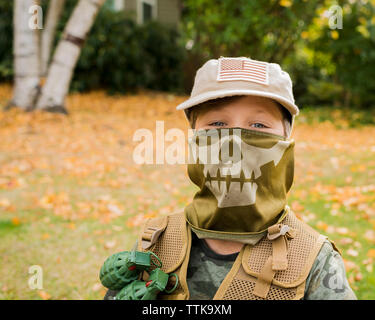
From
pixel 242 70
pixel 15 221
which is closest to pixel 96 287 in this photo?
pixel 15 221

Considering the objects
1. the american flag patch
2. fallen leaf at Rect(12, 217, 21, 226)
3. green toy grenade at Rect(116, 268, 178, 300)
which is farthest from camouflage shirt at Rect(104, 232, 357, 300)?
fallen leaf at Rect(12, 217, 21, 226)

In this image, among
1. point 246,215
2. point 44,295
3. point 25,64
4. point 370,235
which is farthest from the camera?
point 25,64

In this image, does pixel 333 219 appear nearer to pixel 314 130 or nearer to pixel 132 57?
pixel 314 130

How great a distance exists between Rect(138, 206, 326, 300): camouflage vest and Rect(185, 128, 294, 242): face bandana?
75 mm

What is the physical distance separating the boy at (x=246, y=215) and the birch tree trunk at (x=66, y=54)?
28.1ft

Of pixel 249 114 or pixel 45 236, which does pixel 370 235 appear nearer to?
pixel 249 114

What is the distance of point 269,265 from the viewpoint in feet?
5.32

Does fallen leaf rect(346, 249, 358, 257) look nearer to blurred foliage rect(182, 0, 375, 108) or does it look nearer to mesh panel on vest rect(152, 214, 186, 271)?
mesh panel on vest rect(152, 214, 186, 271)

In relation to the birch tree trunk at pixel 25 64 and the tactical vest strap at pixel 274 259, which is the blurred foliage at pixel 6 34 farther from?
the tactical vest strap at pixel 274 259

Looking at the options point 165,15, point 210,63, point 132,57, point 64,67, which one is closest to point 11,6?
point 132,57

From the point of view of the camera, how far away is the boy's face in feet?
5.72

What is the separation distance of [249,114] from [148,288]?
33.1 inches

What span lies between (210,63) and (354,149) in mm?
7174

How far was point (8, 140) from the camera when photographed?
787 centimetres
